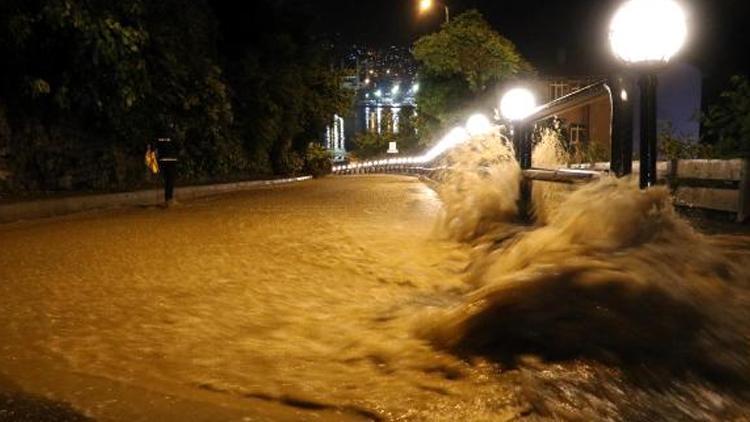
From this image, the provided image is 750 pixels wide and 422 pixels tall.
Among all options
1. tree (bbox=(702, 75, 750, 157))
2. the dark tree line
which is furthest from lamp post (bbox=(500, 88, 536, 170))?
the dark tree line

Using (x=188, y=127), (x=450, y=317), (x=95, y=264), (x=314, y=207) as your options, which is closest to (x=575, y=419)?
(x=450, y=317)

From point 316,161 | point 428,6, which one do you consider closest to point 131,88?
point 428,6

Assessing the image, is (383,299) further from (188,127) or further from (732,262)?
(188,127)

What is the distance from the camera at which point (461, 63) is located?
33.8 metres

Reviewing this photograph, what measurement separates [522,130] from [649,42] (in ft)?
10.7

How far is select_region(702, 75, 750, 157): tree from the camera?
497 inches

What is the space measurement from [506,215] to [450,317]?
176 inches

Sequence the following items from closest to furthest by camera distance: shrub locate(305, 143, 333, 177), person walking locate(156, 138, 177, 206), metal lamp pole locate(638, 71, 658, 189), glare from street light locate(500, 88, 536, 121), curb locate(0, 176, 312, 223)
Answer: metal lamp pole locate(638, 71, 658, 189), glare from street light locate(500, 88, 536, 121), curb locate(0, 176, 312, 223), person walking locate(156, 138, 177, 206), shrub locate(305, 143, 333, 177)

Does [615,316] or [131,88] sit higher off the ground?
[131,88]

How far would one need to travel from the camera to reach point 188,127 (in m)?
22.9

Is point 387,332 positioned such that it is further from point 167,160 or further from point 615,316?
point 167,160

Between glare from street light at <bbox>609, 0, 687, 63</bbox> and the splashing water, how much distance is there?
44.3 inches

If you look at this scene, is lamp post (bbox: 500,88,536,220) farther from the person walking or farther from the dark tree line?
the dark tree line

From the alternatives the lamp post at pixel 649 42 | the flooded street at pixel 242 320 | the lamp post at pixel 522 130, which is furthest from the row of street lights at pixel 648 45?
the lamp post at pixel 522 130
